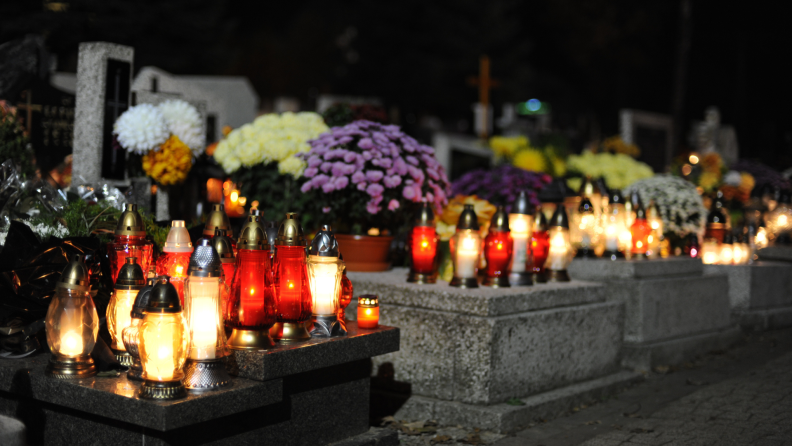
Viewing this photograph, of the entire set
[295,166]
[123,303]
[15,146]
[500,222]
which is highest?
[15,146]

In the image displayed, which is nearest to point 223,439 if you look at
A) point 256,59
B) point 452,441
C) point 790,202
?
point 452,441

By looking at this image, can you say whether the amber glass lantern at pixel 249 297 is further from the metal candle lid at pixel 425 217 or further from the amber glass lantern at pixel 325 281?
the metal candle lid at pixel 425 217

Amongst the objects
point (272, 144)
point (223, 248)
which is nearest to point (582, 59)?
point (272, 144)

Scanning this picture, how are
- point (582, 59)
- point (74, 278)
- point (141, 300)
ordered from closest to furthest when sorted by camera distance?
point (141, 300)
point (74, 278)
point (582, 59)

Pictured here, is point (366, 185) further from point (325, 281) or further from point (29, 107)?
point (29, 107)

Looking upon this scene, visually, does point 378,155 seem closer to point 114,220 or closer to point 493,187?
point 114,220

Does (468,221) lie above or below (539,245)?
above

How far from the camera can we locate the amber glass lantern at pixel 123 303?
3.19 meters

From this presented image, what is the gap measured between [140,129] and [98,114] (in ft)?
1.54

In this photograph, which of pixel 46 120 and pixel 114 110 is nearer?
pixel 114 110

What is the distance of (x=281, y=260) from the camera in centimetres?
348

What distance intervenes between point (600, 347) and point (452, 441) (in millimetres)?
1710

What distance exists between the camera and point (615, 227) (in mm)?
6680

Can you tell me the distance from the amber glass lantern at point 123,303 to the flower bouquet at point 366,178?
215 centimetres
